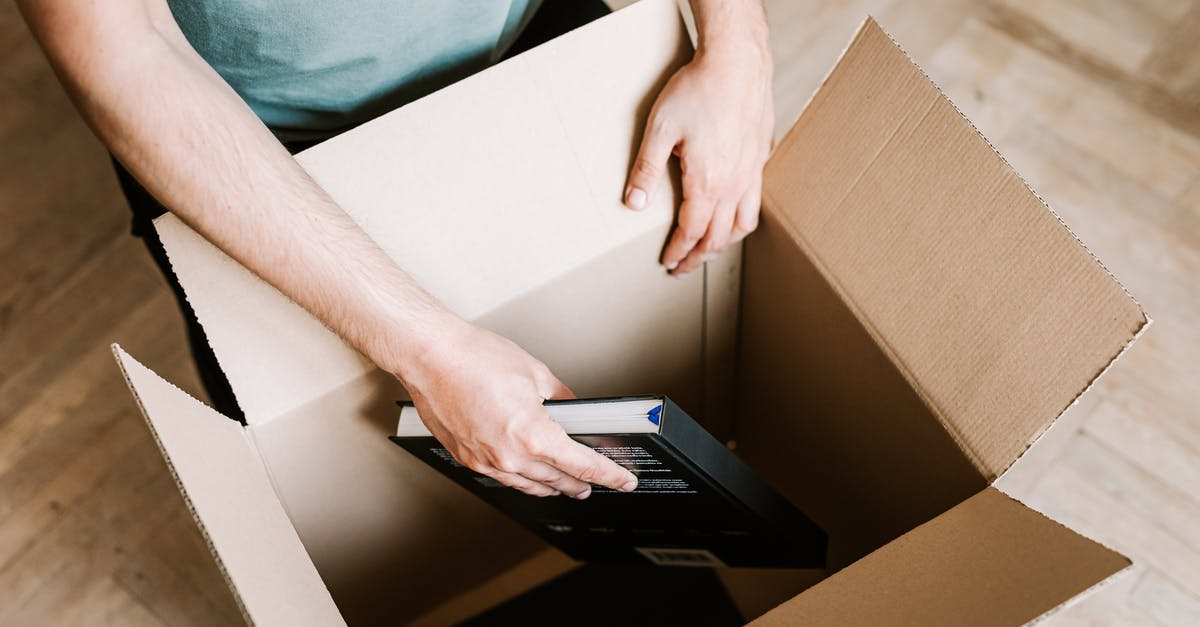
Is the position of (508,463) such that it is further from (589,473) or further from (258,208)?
(258,208)

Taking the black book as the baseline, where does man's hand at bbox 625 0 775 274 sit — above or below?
above

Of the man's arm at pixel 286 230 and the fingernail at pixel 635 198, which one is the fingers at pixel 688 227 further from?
the man's arm at pixel 286 230

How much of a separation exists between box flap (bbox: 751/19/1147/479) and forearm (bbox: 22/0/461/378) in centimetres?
28

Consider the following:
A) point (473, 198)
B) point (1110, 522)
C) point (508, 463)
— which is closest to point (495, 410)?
point (508, 463)

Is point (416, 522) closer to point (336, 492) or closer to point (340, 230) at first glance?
point (336, 492)

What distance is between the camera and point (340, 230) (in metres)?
0.57

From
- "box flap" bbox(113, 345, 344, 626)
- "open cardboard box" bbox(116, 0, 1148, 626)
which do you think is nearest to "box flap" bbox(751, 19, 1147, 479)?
"open cardboard box" bbox(116, 0, 1148, 626)

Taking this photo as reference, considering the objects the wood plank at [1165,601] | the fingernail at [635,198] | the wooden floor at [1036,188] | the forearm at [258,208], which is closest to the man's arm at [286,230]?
the forearm at [258,208]

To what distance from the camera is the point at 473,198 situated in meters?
0.62

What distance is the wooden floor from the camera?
3.48 feet

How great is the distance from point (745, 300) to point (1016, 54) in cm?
86

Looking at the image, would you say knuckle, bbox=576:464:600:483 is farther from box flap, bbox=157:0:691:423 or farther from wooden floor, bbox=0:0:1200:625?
wooden floor, bbox=0:0:1200:625

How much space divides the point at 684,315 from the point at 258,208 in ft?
1.17

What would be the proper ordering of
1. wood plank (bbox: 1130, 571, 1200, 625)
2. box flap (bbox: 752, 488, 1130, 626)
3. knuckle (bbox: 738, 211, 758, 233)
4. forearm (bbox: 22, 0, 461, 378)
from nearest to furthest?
box flap (bbox: 752, 488, 1130, 626) < forearm (bbox: 22, 0, 461, 378) < knuckle (bbox: 738, 211, 758, 233) < wood plank (bbox: 1130, 571, 1200, 625)
